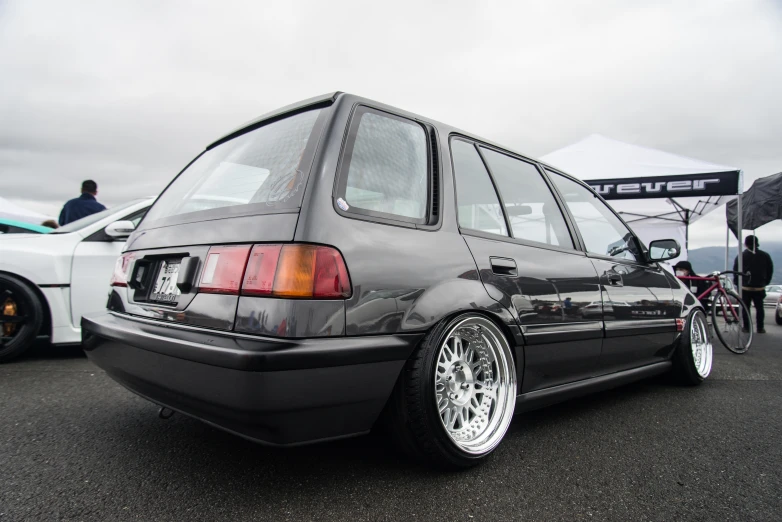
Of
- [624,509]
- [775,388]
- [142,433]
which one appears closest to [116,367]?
[142,433]

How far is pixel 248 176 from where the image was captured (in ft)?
6.31

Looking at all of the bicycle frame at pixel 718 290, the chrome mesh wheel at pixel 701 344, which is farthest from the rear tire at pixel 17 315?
the bicycle frame at pixel 718 290

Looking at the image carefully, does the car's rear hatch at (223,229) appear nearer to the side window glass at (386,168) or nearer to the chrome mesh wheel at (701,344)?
the side window glass at (386,168)

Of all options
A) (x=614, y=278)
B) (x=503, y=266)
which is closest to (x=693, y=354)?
(x=614, y=278)

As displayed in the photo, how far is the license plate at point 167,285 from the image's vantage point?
1.74 metres

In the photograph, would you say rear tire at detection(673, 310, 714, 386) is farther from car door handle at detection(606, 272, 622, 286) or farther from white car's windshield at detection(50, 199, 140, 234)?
white car's windshield at detection(50, 199, 140, 234)

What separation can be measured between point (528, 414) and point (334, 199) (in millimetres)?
1804

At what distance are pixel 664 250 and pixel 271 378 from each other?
3.06m

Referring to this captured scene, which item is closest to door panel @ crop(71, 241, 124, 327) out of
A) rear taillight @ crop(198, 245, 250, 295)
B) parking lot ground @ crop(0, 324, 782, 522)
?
parking lot ground @ crop(0, 324, 782, 522)

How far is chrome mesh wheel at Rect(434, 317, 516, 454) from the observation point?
6.15 ft

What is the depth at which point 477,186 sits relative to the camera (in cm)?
226

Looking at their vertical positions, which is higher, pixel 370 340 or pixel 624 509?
pixel 370 340

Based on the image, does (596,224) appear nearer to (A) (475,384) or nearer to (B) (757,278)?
(A) (475,384)

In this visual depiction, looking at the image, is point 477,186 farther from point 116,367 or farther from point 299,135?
point 116,367
